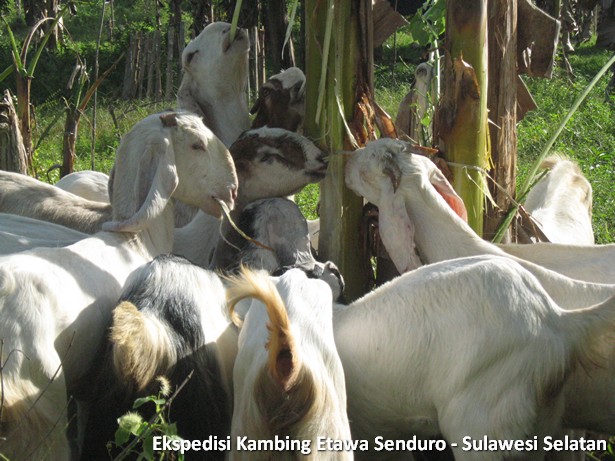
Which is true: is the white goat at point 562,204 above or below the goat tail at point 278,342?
below

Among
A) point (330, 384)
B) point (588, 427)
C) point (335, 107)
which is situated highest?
point (335, 107)

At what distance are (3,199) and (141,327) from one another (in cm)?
214

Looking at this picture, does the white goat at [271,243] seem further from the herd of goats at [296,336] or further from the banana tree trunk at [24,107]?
the banana tree trunk at [24,107]

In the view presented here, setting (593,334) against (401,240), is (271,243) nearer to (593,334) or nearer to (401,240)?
(401,240)

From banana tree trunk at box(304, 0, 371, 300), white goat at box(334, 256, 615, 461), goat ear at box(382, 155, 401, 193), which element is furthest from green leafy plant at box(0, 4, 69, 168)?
white goat at box(334, 256, 615, 461)

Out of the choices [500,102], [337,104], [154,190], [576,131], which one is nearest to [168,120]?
[154,190]

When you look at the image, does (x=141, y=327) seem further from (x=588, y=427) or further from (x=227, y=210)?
(x=588, y=427)

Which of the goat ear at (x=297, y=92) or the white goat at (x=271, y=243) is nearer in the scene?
the white goat at (x=271, y=243)

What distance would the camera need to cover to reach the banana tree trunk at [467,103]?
4641mm

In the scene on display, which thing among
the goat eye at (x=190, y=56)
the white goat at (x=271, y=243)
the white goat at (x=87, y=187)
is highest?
the goat eye at (x=190, y=56)

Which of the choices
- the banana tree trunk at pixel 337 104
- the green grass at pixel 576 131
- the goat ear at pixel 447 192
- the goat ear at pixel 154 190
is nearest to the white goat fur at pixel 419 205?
the goat ear at pixel 447 192

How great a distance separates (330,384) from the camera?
320 cm

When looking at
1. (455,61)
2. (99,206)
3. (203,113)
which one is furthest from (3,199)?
(455,61)

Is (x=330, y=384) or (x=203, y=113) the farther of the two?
(x=203, y=113)
